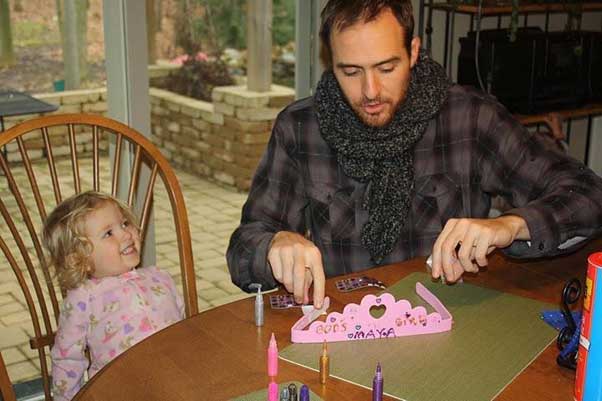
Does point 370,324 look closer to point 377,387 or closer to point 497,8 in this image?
point 377,387

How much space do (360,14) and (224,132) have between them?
245 centimetres

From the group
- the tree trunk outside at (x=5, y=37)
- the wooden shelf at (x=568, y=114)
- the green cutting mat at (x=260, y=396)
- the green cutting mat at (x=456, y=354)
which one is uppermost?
the tree trunk outside at (x=5, y=37)

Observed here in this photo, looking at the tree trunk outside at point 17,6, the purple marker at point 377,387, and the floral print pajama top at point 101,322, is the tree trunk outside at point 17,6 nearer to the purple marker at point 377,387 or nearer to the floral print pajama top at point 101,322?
the floral print pajama top at point 101,322

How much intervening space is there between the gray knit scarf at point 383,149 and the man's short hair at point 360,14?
0.13 m

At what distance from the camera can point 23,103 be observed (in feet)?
9.12

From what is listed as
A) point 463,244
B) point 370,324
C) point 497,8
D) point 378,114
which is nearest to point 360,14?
point 378,114

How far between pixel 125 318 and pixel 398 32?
83 centimetres

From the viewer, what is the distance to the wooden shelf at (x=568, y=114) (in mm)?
3262

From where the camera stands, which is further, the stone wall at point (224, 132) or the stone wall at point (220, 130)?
the stone wall at point (224, 132)

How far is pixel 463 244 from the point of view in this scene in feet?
4.45

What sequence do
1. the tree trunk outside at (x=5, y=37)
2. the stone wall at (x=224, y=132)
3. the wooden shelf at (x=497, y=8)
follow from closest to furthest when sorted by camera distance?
the tree trunk outside at (x=5, y=37) → the wooden shelf at (x=497, y=8) → the stone wall at (x=224, y=132)

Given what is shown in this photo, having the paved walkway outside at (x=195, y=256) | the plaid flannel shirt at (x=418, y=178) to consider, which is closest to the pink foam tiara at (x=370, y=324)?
the plaid flannel shirt at (x=418, y=178)

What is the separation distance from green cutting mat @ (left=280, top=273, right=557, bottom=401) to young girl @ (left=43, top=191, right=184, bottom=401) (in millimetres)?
560

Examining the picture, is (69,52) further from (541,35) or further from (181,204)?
(541,35)
